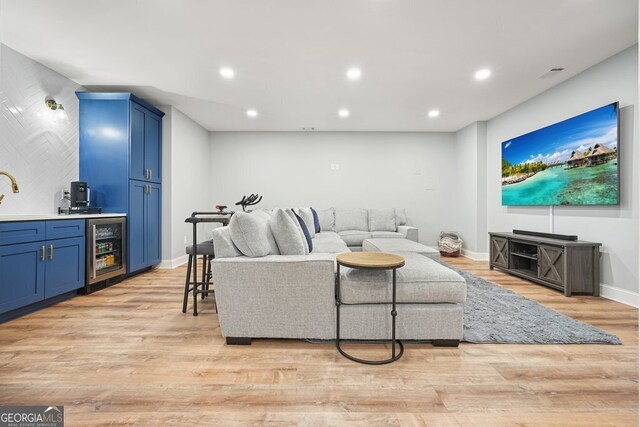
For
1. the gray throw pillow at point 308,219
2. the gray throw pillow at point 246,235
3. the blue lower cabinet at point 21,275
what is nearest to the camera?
the gray throw pillow at point 246,235

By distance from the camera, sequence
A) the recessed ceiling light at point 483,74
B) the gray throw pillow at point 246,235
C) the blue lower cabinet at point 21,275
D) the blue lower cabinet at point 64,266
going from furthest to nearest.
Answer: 1. the recessed ceiling light at point 483,74
2. the blue lower cabinet at point 64,266
3. the blue lower cabinet at point 21,275
4. the gray throw pillow at point 246,235

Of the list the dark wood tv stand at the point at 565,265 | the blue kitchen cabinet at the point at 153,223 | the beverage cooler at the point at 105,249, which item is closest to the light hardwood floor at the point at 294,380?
the dark wood tv stand at the point at 565,265

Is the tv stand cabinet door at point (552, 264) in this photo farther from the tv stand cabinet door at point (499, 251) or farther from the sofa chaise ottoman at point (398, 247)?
the sofa chaise ottoman at point (398, 247)

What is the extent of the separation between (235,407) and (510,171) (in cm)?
486

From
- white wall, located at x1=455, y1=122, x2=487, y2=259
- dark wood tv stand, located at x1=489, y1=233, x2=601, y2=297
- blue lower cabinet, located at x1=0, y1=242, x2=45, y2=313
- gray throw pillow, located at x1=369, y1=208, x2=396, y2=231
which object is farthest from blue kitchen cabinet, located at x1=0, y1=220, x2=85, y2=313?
white wall, located at x1=455, y1=122, x2=487, y2=259

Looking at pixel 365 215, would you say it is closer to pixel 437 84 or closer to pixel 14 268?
pixel 437 84

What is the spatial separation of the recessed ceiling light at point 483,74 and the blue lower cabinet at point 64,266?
16.1 ft

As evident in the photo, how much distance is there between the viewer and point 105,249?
3496mm

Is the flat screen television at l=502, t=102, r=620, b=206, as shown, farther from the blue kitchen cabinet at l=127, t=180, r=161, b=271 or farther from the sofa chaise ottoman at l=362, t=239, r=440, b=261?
the blue kitchen cabinet at l=127, t=180, r=161, b=271

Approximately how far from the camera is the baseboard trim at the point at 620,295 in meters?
2.77

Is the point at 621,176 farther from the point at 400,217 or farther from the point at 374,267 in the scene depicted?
the point at 400,217

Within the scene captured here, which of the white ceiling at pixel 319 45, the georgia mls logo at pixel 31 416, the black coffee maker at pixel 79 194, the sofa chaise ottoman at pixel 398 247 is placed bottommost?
the georgia mls logo at pixel 31 416

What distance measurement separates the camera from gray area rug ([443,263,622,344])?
6.73 feet

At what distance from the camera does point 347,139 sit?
19.9ft
